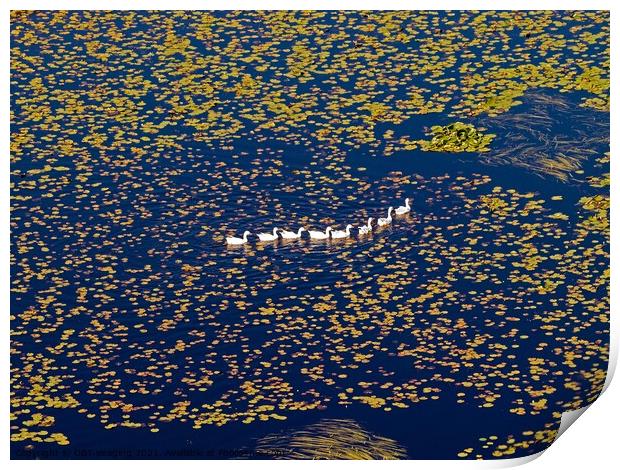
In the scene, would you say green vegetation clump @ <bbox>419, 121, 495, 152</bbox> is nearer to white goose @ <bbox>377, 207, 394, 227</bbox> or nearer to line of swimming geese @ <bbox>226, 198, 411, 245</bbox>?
white goose @ <bbox>377, 207, 394, 227</bbox>

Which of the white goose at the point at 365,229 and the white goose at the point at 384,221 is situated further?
the white goose at the point at 384,221

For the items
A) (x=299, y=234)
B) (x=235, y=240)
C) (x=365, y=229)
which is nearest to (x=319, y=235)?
(x=299, y=234)

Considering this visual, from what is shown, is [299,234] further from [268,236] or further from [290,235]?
[268,236]

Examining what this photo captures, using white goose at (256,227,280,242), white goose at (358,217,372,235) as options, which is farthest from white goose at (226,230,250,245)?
white goose at (358,217,372,235)

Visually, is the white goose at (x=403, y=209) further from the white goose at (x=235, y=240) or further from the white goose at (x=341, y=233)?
the white goose at (x=235, y=240)

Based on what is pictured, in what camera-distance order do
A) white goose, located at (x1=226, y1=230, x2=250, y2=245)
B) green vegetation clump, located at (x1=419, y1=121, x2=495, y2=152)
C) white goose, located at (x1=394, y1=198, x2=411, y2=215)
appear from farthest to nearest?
green vegetation clump, located at (x1=419, y1=121, x2=495, y2=152) < white goose, located at (x1=394, y1=198, x2=411, y2=215) < white goose, located at (x1=226, y1=230, x2=250, y2=245)

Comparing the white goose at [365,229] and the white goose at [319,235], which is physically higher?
the white goose at [365,229]

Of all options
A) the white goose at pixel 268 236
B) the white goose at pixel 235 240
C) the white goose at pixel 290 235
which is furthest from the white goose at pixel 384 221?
the white goose at pixel 235 240
